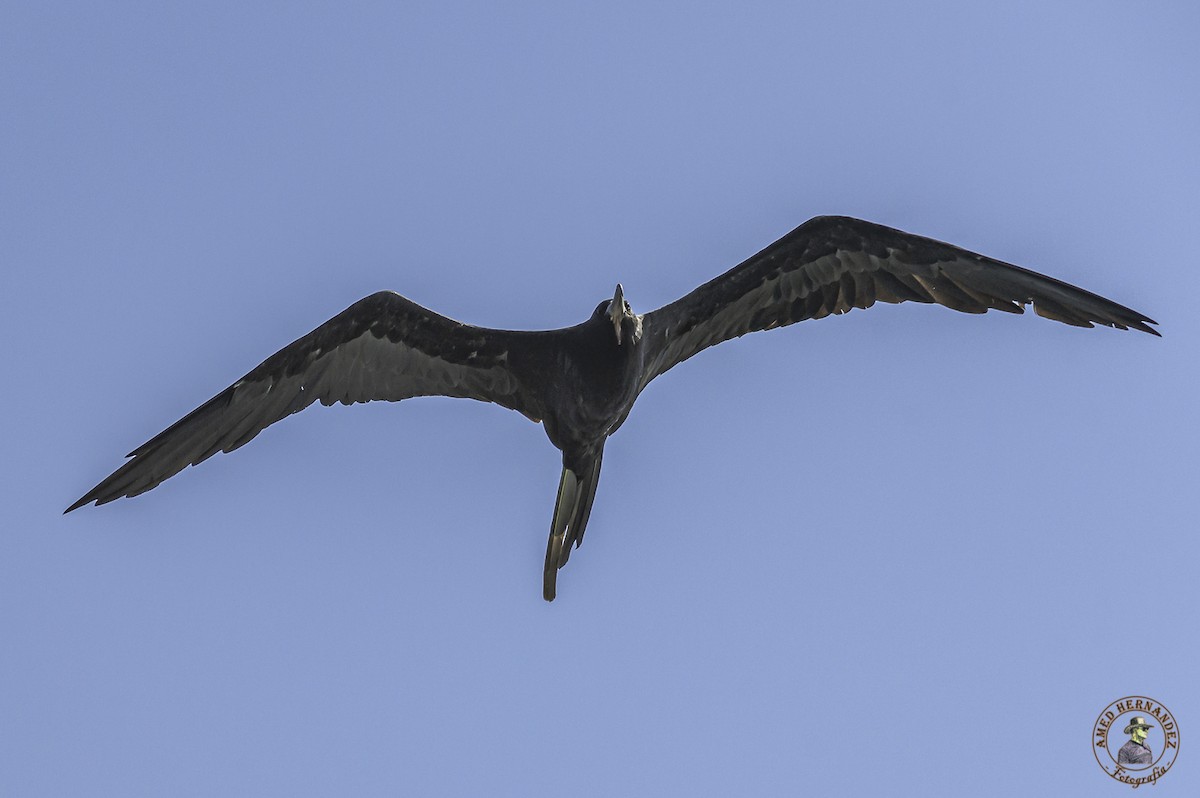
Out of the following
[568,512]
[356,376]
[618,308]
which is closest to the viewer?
[618,308]

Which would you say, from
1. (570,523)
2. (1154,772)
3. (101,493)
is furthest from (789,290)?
(101,493)

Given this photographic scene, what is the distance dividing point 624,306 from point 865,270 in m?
2.05

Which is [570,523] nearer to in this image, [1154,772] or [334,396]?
[334,396]

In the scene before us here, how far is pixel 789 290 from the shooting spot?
11.3 meters

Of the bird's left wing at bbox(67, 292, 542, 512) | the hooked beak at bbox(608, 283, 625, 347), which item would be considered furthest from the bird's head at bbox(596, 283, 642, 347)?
the bird's left wing at bbox(67, 292, 542, 512)

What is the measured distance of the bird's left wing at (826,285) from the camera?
1087cm

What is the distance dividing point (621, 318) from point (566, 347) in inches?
27.0

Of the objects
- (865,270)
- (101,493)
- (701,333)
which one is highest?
(865,270)

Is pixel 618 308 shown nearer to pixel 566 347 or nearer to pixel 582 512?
pixel 566 347

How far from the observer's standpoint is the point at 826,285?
11.2 m

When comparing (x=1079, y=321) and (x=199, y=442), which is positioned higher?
(x=1079, y=321)

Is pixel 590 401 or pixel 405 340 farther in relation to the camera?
pixel 405 340

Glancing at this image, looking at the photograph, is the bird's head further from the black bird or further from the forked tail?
the forked tail

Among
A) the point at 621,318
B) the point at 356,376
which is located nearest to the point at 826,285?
the point at 621,318
